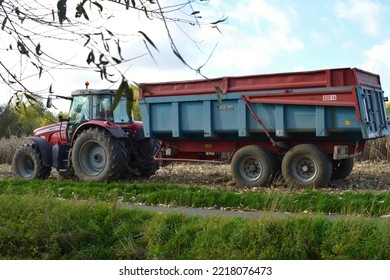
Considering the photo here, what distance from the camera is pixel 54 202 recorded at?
8000 millimetres

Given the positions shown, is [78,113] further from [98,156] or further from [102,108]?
[98,156]

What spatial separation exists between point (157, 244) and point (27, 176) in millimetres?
9555

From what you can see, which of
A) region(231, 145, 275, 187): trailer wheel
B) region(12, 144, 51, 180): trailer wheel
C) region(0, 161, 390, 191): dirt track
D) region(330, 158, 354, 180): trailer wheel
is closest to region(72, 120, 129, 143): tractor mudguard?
region(0, 161, 390, 191): dirt track

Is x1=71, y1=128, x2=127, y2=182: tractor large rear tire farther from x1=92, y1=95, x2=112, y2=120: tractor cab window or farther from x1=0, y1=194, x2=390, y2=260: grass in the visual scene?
x1=0, y1=194, x2=390, y2=260: grass

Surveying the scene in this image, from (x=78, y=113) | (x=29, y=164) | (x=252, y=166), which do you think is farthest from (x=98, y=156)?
(x=252, y=166)

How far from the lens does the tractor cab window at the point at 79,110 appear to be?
14.5m

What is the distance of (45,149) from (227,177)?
498 centimetres

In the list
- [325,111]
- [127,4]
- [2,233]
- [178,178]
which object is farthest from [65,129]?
[127,4]

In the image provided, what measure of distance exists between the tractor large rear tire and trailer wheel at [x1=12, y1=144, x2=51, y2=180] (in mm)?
1374

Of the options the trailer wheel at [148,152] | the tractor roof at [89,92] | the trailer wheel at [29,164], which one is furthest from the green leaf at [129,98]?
the trailer wheel at [29,164]

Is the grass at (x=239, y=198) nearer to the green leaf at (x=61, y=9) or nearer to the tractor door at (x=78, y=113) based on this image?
the tractor door at (x=78, y=113)

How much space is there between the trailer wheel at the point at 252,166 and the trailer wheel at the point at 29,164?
5.60m
